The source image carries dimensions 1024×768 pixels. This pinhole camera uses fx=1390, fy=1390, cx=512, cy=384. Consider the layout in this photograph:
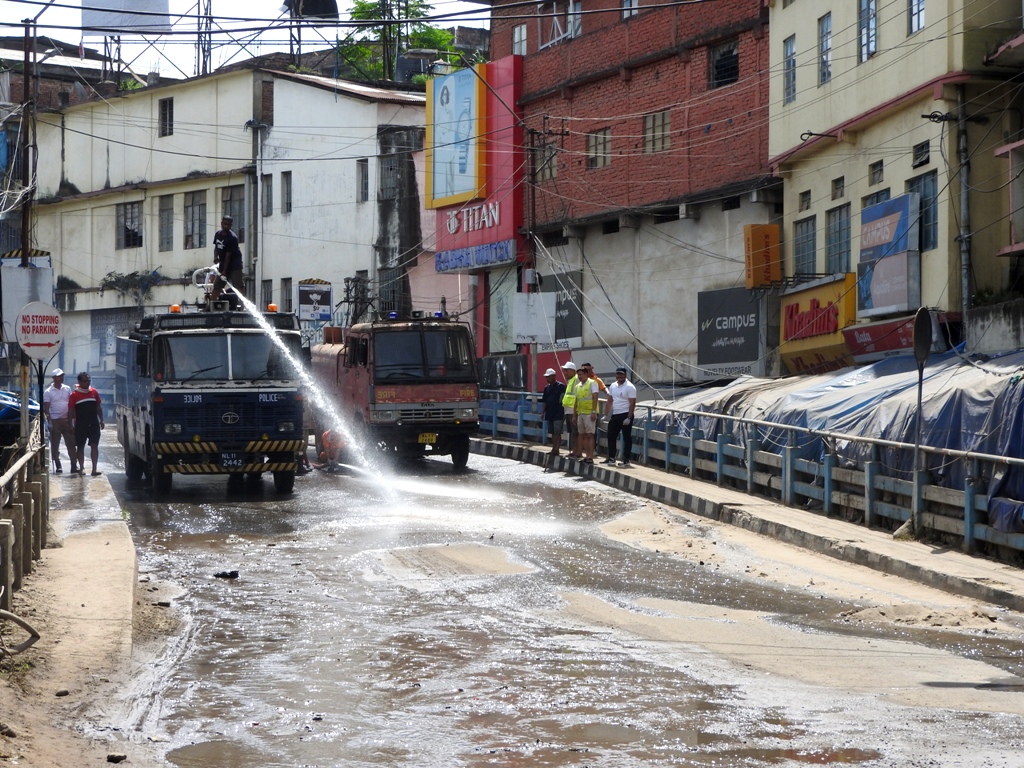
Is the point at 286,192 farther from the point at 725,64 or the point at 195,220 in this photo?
the point at 725,64

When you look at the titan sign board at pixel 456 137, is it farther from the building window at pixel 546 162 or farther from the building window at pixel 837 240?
the building window at pixel 837 240

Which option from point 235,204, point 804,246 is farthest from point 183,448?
point 235,204

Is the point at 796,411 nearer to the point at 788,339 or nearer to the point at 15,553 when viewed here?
the point at 788,339

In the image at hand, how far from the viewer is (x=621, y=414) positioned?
2517 centimetres

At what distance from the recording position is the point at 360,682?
29.3ft

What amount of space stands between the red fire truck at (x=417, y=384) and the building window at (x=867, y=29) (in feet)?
29.9

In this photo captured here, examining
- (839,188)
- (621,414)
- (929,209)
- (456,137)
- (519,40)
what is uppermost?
(519,40)

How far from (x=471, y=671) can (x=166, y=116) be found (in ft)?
156

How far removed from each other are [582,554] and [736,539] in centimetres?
276

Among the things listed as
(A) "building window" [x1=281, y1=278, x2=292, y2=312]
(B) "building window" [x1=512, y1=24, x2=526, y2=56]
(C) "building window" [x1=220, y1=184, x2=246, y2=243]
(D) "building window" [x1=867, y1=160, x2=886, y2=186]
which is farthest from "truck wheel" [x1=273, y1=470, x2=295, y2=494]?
(C) "building window" [x1=220, y1=184, x2=246, y2=243]

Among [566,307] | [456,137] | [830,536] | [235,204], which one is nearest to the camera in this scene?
[830,536]

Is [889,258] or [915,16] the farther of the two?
[889,258]

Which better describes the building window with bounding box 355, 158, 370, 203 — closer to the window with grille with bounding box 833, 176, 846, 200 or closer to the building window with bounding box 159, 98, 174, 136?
the building window with bounding box 159, 98, 174, 136

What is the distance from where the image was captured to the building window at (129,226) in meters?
54.9
